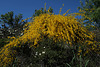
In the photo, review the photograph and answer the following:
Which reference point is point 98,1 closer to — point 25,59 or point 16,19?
point 16,19

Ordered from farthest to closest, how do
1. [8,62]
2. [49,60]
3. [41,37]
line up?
[8,62] < [41,37] < [49,60]


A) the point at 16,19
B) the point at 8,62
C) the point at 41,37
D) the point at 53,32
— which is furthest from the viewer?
the point at 16,19

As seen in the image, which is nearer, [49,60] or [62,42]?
[49,60]

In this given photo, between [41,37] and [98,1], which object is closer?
[41,37]

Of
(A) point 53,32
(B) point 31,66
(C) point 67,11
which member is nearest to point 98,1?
(C) point 67,11

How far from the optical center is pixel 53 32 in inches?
110

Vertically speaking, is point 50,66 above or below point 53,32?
below

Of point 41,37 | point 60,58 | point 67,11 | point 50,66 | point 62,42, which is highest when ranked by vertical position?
point 67,11

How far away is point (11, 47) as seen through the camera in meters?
3.33

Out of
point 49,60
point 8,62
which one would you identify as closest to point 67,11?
point 49,60

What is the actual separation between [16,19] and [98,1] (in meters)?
10.2

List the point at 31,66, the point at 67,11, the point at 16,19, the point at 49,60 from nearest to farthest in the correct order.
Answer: the point at 49,60, the point at 31,66, the point at 67,11, the point at 16,19

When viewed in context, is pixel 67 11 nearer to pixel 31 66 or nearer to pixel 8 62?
pixel 31 66

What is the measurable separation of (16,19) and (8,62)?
5838 millimetres
